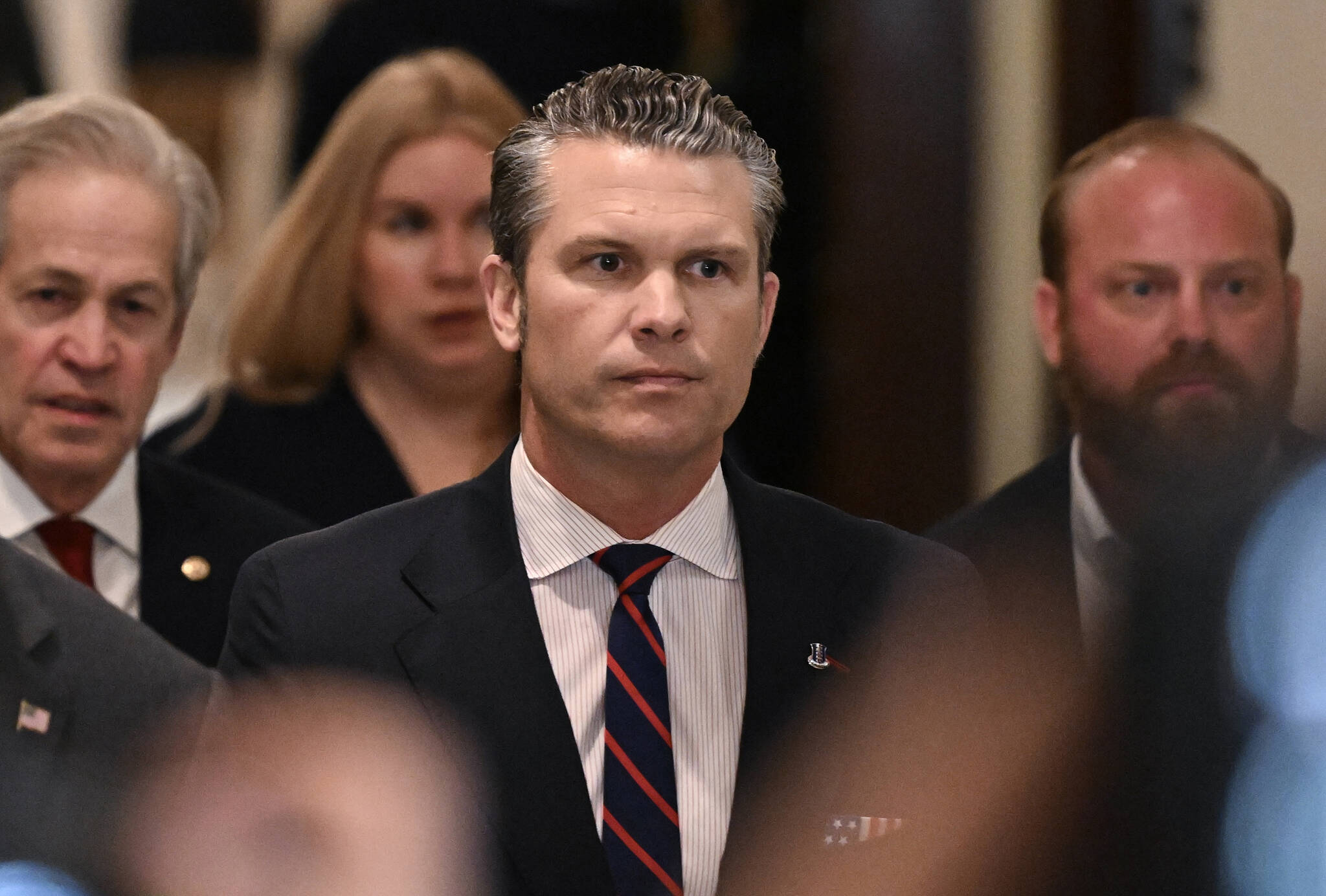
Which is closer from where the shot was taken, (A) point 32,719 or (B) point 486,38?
(A) point 32,719

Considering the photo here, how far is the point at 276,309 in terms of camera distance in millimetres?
1300

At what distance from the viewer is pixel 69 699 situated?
101cm

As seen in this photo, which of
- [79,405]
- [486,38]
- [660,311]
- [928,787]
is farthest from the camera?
[486,38]

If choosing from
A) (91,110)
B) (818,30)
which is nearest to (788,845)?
(91,110)

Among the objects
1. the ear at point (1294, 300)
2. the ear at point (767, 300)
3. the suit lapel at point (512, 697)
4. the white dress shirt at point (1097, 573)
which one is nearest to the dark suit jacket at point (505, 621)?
the suit lapel at point (512, 697)

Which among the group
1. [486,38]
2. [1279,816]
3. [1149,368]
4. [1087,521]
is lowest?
[1279,816]

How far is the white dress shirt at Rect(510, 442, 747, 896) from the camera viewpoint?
100cm

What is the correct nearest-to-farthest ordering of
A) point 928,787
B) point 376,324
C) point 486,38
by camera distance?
point 928,787 < point 376,324 < point 486,38

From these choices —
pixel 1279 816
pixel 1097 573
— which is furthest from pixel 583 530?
pixel 1279 816

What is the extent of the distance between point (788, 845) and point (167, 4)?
1.36 m

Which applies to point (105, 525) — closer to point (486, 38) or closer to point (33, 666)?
point (33, 666)

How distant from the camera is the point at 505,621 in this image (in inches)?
39.2

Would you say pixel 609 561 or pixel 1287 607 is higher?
pixel 609 561

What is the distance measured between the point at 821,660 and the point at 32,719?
1.67ft
